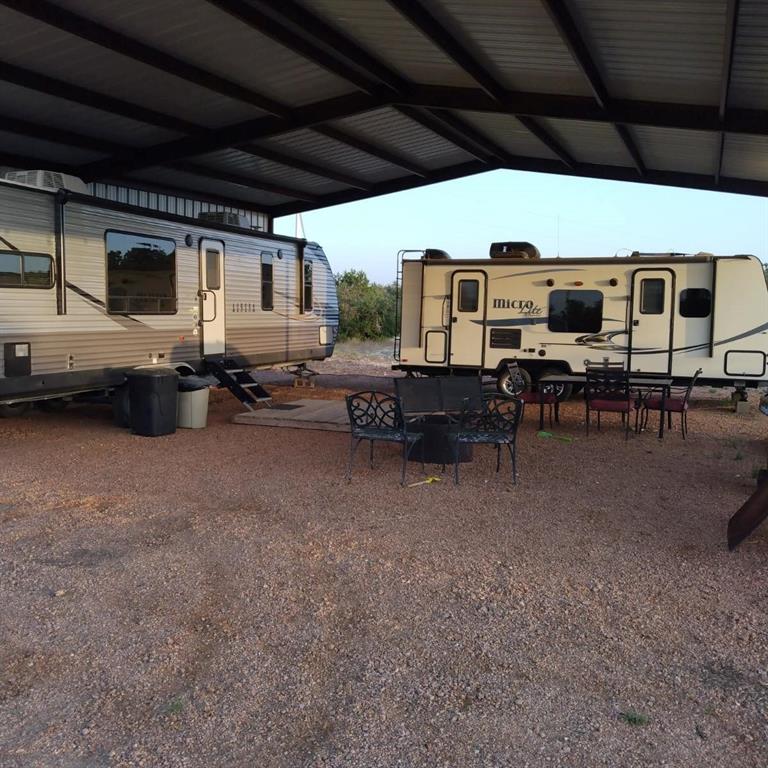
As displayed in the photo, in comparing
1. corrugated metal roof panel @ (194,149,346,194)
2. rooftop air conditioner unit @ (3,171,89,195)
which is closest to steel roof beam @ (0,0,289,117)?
rooftop air conditioner unit @ (3,171,89,195)

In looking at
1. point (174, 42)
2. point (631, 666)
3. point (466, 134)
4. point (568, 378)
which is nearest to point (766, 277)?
point (568, 378)

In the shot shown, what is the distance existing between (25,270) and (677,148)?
935cm

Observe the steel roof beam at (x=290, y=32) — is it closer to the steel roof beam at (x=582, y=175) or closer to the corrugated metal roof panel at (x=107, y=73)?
the corrugated metal roof panel at (x=107, y=73)

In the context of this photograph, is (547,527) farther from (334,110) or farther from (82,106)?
(82,106)

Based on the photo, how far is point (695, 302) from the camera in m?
11.5

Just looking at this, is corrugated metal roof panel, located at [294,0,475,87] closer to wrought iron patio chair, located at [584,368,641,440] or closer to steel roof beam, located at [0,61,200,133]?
steel roof beam, located at [0,61,200,133]

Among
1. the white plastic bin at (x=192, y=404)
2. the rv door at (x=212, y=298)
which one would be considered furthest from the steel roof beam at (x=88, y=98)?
the white plastic bin at (x=192, y=404)

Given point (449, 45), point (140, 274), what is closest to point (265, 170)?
point (140, 274)

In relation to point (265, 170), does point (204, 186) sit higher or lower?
lower

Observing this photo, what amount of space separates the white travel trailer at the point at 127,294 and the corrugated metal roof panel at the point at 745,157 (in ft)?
23.1

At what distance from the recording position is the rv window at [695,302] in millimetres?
11477

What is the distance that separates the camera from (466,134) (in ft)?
41.8

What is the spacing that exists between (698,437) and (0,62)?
9595mm

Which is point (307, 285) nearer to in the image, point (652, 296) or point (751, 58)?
point (652, 296)
